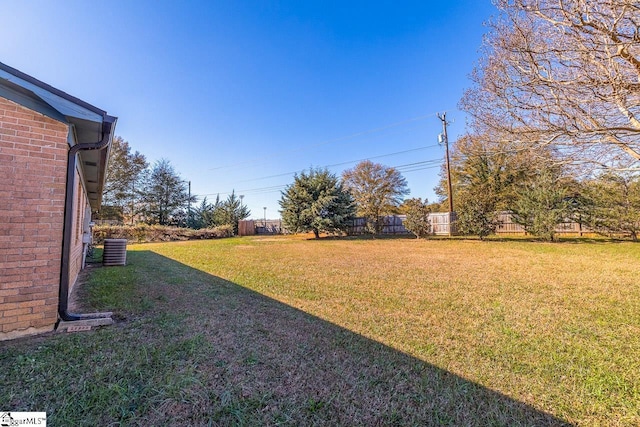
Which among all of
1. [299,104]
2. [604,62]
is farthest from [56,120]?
[299,104]

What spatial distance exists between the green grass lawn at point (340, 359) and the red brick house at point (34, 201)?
1.22 feet

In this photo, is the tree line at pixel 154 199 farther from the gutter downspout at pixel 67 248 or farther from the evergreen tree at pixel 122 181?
the gutter downspout at pixel 67 248

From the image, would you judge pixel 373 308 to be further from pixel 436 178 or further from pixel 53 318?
pixel 436 178

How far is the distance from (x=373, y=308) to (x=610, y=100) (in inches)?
212

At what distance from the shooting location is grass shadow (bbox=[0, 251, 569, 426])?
1.65 meters

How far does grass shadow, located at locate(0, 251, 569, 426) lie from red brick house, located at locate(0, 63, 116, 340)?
385 mm

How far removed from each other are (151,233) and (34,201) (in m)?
20.1

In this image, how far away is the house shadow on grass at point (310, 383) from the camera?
5.42ft

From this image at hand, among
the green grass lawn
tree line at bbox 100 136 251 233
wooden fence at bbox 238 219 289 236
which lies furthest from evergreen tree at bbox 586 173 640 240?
tree line at bbox 100 136 251 233

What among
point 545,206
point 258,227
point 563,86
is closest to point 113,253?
point 563,86

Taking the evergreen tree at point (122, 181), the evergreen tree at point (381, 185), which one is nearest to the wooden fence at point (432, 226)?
the evergreen tree at point (381, 185)

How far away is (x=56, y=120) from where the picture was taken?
9.50 feet

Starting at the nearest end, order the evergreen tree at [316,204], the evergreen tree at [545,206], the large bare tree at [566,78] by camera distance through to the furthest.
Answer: the large bare tree at [566,78], the evergreen tree at [545,206], the evergreen tree at [316,204]

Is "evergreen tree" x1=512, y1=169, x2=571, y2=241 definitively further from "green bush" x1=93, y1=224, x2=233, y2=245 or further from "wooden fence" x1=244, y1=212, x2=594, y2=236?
"green bush" x1=93, y1=224, x2=233, y2=245
